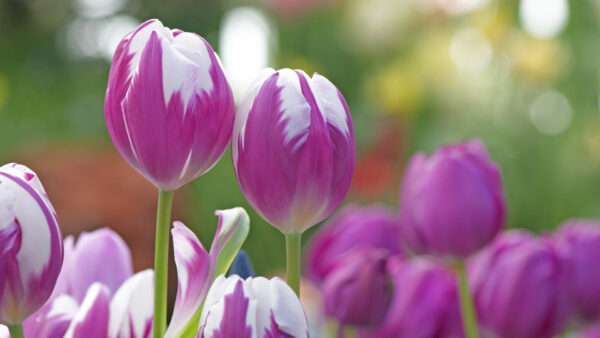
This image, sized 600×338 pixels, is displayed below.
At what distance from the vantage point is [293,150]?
298 millimetres

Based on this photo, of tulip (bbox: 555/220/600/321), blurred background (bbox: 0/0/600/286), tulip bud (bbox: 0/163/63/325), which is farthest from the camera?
blurred background (bbox: 0/0/600/286)

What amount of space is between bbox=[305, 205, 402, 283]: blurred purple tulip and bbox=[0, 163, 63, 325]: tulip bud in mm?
286

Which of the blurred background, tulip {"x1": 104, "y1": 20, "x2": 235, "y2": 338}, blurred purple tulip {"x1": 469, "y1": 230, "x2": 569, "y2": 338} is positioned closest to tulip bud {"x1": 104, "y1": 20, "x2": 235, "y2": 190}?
tulip {"x1": 104, "y1": 20, "x2": 235, "y2": 338}

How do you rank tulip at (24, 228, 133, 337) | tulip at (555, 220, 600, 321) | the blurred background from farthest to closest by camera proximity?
the blurred background → tulip at (555, 220, 600, 321) → tulip at (24, 228, 133, 337)

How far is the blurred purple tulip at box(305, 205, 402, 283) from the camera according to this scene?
534mm

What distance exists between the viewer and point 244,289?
26 cm

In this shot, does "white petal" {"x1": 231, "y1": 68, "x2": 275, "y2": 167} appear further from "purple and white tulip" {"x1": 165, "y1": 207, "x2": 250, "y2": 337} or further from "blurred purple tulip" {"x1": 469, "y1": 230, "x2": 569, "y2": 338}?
"blurred purple tulip" {"x1": 469, "y1": 230, "x2": 569, "y2": 338}

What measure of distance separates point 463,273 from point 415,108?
8.42 ft

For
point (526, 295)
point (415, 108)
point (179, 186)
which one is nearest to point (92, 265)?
point (179, 186)

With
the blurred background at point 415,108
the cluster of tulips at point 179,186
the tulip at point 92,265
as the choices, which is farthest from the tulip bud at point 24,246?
the blurred background at point 415,108

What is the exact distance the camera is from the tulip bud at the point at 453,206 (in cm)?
46

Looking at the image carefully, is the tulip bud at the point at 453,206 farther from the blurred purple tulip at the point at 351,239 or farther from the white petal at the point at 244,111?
the white petal at the point at 244,111

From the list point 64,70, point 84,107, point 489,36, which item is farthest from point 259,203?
point 64,70

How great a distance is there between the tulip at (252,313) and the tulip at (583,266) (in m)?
0.26
